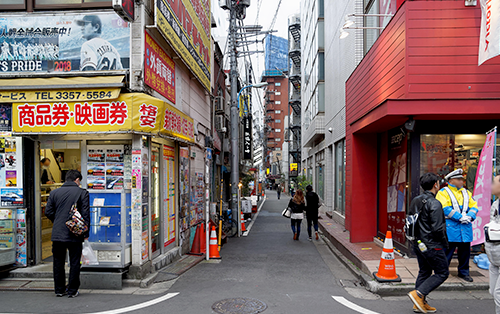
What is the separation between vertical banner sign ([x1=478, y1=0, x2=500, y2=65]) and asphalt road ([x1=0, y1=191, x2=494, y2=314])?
13.4 ft

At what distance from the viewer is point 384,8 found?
987 cm

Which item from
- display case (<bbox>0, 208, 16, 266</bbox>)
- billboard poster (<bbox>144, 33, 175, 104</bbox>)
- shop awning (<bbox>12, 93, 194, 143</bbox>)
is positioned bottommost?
display case (<bbox>0, 208, 16, 266</bbox>)

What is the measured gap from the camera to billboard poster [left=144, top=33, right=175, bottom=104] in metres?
7.20

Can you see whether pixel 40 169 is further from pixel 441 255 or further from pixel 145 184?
pixel 441 255

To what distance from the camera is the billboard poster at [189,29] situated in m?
7.76

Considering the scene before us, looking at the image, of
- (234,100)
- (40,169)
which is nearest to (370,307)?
(40,169)

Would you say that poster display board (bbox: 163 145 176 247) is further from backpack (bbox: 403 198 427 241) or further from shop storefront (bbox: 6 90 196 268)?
backpack (bbox: 403 198 427 241)

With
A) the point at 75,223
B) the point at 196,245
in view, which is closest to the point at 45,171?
the point at 75,223

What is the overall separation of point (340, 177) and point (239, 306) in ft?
41.0

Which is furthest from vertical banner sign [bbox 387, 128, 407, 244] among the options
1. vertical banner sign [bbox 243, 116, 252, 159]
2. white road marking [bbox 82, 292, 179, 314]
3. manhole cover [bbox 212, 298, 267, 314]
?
vertical banner sign [bbox 243, 116, 252, 159]

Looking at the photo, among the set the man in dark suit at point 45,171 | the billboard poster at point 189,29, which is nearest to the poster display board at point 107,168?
the man in dark suit at point 45,171

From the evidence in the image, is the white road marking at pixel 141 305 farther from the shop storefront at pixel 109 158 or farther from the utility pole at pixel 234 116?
the utility pole at pixel 234 116

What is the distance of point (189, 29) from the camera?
10086mm

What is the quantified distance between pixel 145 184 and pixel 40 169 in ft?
8.22
